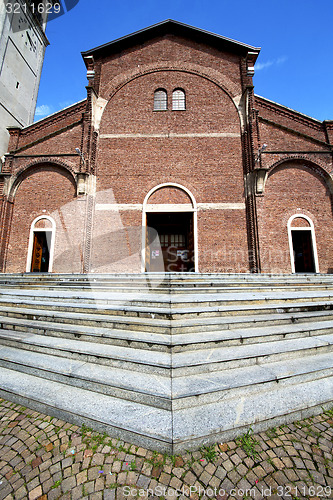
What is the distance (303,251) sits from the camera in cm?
1105

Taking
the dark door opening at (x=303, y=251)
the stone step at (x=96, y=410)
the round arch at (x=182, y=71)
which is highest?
the round arch at (x=182, y=71)

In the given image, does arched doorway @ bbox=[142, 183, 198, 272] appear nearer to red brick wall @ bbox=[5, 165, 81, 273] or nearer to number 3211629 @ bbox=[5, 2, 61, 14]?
red brick wall @ bbox=[5, 165, 81, 273]

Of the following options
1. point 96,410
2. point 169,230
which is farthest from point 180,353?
point 169,230

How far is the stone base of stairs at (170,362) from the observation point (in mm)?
2275

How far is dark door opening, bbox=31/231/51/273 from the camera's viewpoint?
11.4m

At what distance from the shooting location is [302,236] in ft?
36.6

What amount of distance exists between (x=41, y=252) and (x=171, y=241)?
682 centimetres

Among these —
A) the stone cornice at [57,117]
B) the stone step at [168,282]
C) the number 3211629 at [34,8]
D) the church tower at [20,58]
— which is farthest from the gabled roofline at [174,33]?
the stone step at [168,282]

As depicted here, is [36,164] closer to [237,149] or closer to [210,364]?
[237,149]

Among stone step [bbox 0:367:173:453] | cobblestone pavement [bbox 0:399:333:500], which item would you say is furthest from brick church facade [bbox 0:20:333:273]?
cobblestone pavement [bbox 0:399:333:500]

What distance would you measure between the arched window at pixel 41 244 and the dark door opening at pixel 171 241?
4942 millimetres

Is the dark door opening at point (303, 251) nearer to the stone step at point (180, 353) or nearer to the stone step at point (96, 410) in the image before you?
the stone step at point (180, 353)

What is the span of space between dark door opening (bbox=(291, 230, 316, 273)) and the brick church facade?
5 centimetres

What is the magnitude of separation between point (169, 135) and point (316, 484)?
1283 cm
